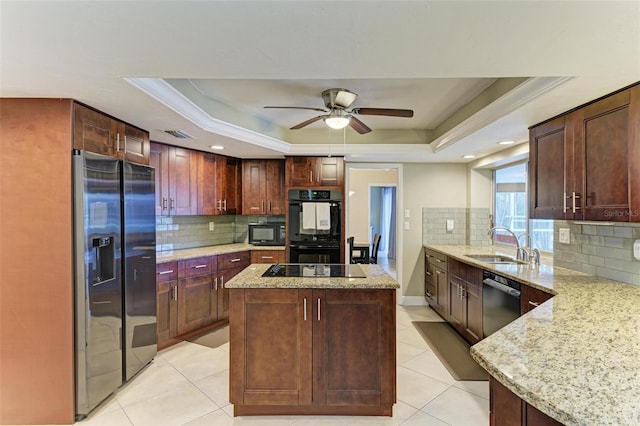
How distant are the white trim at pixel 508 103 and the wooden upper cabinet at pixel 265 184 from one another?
7.46 feet

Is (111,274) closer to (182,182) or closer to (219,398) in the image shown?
(219,398)

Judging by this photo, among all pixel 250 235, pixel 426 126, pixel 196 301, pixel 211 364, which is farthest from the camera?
pixel 250 235

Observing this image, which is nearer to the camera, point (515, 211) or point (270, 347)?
point (270, 347)

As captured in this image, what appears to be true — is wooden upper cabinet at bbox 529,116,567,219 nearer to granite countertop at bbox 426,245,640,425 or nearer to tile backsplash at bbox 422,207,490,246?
Answer: granite countertop at bbox 426,245,640,425

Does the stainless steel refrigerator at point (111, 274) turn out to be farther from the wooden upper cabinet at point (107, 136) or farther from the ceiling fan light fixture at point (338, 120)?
the ceiling fan light fixture at point (338, 120)

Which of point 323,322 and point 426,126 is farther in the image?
point 426,126

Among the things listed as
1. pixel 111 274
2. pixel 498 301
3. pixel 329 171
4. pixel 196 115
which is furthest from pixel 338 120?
pixel 111 274

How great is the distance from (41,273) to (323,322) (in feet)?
6.11

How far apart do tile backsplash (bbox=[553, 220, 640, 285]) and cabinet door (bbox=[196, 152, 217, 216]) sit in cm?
368

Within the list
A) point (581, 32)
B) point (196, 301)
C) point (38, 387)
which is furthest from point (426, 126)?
point (38, 387)

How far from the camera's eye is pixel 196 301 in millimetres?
3557

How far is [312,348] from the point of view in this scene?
211 cm

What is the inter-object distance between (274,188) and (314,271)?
2.20m

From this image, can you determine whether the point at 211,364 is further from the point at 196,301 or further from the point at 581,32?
the point at 581,32
